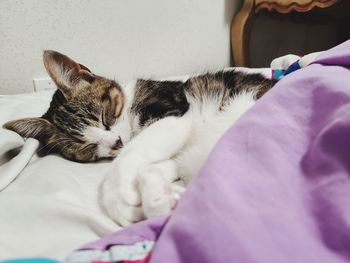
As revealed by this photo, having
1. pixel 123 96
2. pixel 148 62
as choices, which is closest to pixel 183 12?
pixel 148 62

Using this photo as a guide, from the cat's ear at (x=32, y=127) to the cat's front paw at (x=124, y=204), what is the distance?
415mm

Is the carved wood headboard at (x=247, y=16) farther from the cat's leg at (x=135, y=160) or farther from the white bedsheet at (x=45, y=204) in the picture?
the white bedsheet at (x=45, y=204)

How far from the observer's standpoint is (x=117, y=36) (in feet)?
5.35

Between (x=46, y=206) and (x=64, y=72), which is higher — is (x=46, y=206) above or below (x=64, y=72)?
below

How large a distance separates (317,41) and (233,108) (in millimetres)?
2191

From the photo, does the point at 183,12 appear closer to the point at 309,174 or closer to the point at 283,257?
the point at 309,174

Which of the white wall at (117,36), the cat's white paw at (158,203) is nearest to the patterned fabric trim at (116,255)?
the cat's white paw at (158,203)

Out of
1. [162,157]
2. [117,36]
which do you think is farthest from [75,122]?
[117,36]

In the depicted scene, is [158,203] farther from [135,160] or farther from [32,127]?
[32,127]

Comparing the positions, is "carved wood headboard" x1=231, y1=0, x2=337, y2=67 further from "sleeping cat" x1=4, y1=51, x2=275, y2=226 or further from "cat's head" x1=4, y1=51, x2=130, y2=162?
"cat's head" x1=4, y1=51, x2=130, y2=162

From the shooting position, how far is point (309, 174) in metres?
0.50

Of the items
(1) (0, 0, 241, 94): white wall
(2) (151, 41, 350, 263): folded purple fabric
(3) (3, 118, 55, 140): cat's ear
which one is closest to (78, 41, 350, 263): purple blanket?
(2) (151, 41, 350, 263): folded purple fabric

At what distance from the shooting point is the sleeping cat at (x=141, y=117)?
0.81 m

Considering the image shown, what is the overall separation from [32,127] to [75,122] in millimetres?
122
